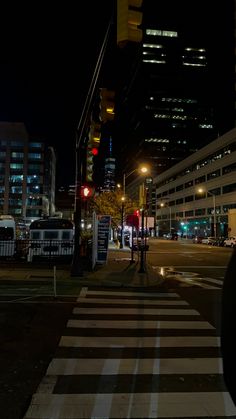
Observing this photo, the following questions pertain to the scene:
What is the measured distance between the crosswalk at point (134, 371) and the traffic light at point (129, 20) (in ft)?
16.4

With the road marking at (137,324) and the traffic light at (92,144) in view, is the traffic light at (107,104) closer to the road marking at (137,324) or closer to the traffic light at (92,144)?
the traffic light at (92,144)

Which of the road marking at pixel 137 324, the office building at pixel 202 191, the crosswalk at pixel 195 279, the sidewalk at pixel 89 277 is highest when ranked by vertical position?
the office building at pixel 202 191

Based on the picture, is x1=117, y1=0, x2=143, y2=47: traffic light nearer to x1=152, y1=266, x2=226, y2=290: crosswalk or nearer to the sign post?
x1=152, y1=266, x2=226, y2=290: crosswalk

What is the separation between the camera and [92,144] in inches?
610

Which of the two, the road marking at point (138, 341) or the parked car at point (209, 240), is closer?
the road marking at point (138, 341)

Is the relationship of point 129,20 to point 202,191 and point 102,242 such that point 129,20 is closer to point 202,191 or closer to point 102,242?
point 102,242

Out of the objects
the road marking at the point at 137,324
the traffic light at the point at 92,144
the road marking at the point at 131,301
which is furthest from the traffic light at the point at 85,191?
the road marking at the point at 137,324

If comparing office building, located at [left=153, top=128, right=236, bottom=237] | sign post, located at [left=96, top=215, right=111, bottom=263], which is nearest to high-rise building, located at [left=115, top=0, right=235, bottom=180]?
office building, located at [left=153, top=128, right=236, bottom=237]

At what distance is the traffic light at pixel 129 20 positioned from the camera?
6.48m

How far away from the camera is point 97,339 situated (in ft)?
25.8

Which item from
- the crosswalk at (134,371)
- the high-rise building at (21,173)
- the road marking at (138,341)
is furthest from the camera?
the high-rise building at (21,173)

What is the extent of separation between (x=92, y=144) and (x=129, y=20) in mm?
9035

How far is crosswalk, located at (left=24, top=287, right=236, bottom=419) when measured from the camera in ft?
15.6

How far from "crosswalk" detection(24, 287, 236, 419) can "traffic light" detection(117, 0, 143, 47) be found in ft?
16.4
